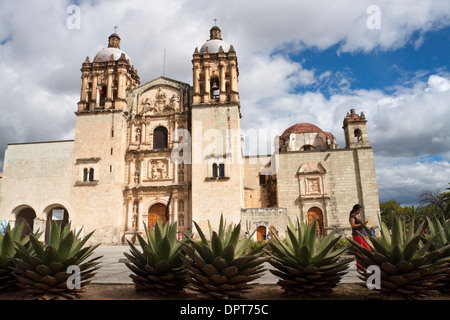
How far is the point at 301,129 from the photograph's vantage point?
1195 inches

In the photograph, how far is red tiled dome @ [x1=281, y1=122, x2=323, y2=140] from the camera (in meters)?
29.9

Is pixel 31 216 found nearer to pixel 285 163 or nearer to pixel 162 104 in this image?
pixel 162 104

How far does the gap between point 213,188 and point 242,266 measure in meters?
17.0

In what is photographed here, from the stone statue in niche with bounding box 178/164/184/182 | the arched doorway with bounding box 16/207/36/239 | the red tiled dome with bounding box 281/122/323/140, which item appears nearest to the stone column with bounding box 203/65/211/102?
the stone statue in niche with bounding box 178/164/184/182

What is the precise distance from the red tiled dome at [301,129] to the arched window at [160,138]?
40.6ft

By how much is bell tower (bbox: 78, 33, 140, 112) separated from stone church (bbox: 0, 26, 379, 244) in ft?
0.25

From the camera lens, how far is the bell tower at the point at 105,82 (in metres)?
23.0

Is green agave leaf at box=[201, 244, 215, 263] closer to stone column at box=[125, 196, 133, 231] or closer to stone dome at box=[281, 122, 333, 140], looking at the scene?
stone column at box=[125, 196, 133, 231]

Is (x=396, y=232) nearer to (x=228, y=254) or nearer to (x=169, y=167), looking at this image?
(x=228, y=254)

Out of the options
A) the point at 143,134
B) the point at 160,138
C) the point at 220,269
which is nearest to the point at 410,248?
the point at 220,269

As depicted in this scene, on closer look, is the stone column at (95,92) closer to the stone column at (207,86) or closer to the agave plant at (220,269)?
the stone column at (207,86)

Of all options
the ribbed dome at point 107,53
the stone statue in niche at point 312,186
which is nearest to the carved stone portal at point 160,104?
the ribbed dome at point 107,53

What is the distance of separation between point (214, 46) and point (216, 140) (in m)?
7.85

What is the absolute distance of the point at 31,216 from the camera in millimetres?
24328
